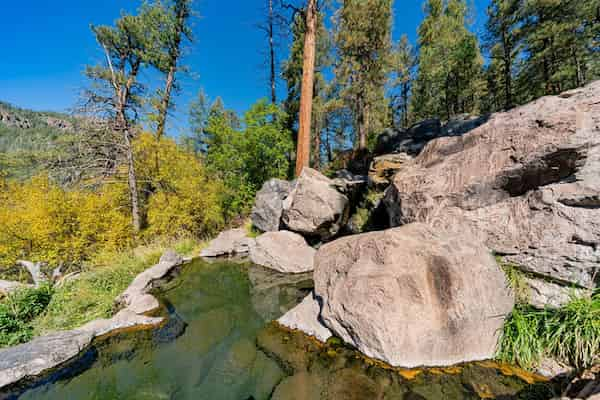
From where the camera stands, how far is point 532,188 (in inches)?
118

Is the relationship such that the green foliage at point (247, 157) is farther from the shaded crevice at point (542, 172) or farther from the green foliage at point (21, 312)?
the shaded crevice at point (542, 172)

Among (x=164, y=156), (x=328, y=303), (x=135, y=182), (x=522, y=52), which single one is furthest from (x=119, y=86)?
(x=522, y=52)

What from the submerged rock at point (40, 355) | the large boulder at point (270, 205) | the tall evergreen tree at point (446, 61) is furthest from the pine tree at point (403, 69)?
the submerged rock at point (40, 355)

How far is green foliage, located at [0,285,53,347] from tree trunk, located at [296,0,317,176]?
6888mm

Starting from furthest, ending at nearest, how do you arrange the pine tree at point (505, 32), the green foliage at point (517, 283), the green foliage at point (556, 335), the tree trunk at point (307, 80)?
1. the pine tree at point (505, 32)
2. the tree trunk at point (307, 80)
3. the green foliage at point (517, 283)
4. the green foliage at point (556, 335)

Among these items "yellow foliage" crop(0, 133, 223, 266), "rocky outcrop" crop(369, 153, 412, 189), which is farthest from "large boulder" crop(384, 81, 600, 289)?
"yellow foliage" crop(0, 133, 223, 266)

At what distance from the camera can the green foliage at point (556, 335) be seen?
6.63 feet

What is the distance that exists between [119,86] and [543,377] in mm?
12078

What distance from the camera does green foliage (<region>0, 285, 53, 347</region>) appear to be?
3059mm

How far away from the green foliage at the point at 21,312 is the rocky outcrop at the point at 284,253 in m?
4.01

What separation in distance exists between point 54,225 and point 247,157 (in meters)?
6.30

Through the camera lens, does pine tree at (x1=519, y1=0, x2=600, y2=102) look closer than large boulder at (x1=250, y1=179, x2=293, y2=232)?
No

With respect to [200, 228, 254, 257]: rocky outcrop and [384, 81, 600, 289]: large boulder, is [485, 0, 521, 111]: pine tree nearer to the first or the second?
[384, 81, 600, 289]: large boulder

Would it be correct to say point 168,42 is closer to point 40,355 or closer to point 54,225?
point 54,225
